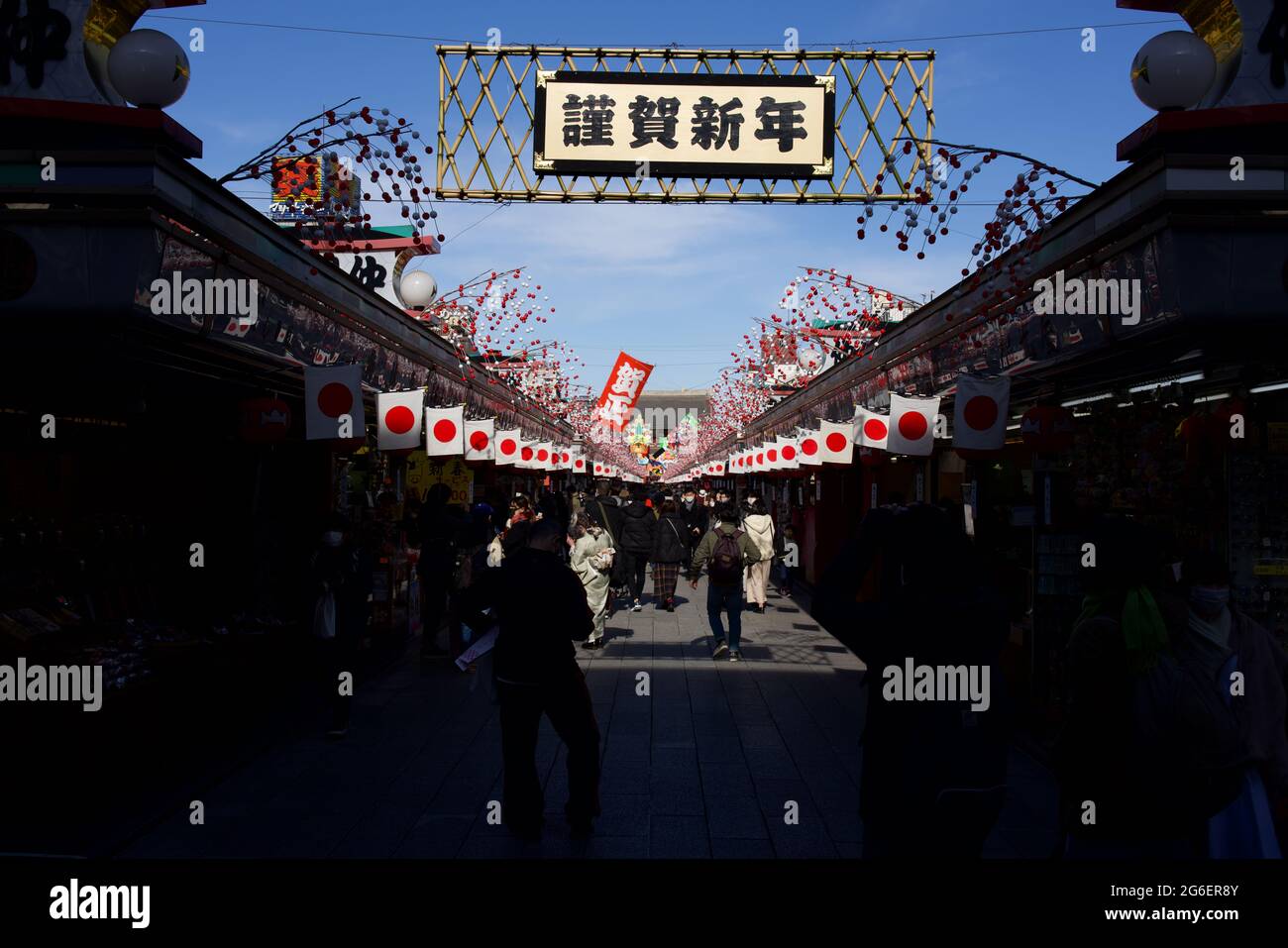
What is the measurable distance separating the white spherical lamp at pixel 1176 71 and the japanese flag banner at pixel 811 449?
7452 millimetres

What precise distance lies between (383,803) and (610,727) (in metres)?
2.64

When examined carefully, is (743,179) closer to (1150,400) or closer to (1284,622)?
(1150,400)

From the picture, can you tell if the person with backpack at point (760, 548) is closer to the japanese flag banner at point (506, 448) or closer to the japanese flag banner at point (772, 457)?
the japanese flag banner at point (772, 457)

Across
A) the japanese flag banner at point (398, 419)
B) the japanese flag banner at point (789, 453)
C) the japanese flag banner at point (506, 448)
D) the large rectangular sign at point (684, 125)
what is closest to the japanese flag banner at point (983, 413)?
the large rectangular sign at point (684, 125)

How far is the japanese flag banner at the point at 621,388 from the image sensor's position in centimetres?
3294

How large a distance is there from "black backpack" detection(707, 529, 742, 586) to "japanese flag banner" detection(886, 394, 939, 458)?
10.00 ft

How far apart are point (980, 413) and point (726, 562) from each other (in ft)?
15.3

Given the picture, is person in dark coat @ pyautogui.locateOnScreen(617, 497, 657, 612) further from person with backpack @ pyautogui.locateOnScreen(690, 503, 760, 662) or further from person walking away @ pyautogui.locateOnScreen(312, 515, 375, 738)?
person walking away @ pyautogui.locateOnScreen(312, 515, 375, 738)

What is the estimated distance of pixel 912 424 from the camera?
9312mm

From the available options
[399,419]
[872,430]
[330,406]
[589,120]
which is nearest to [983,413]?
[872,430]

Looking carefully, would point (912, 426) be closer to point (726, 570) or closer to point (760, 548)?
point (726, 570)

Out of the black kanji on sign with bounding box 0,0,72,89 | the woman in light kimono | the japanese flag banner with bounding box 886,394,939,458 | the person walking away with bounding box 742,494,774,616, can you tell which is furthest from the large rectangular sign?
the person walking away with bounding box 742,494,774,616

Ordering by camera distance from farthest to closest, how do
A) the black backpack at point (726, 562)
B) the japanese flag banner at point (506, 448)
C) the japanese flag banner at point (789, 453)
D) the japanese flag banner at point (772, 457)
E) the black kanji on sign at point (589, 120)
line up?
the japanese flag banner at point (772, 457) → the japanese flag banner at point (789, 453) → the japanese flag banner at point (506, 448) → the black backpack at point (726, 562) → the black kanji on sign at point (589, 120)
